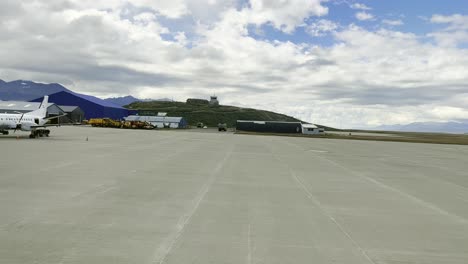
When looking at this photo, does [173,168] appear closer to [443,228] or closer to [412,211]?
[412,211]

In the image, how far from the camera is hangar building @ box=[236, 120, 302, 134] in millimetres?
119750

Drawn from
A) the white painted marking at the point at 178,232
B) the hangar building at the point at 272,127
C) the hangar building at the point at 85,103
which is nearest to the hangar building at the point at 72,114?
the hangar building at the point at 85,103

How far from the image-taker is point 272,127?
398 ft

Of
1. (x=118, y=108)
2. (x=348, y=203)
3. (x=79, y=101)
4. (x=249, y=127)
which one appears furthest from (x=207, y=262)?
(x=118, y=108)

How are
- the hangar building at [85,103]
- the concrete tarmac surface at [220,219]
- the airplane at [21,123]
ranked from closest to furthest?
the concrete tarmac surface at [220,219], the airplane at [21,123], the hangar building at [85,103]

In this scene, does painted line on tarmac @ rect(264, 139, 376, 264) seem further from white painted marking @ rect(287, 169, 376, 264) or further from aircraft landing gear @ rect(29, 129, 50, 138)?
aircraft landing gear @ rect(29, 129, 50, 138)

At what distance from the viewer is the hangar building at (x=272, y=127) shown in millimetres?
119750

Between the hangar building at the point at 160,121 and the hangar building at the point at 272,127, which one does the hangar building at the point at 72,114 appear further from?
the hangar building at the point at 272,127

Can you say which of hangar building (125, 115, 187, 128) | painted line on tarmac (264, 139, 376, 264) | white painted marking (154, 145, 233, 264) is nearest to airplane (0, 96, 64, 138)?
painted line on tarmac (264, 139, 376, 264)

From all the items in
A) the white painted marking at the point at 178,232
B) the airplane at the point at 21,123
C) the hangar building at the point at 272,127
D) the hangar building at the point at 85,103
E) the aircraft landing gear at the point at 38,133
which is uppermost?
the hangar building at the point at 85,103

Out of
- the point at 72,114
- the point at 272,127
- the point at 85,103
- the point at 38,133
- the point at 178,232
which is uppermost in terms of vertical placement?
the point at 85,103

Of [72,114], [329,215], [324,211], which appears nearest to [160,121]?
[72,114]

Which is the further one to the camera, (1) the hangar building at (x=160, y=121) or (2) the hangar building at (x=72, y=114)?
(1) the hangar building at (x=160, y=121)

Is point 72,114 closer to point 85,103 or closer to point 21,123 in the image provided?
point 85,103
